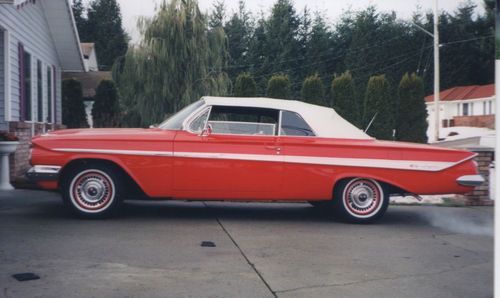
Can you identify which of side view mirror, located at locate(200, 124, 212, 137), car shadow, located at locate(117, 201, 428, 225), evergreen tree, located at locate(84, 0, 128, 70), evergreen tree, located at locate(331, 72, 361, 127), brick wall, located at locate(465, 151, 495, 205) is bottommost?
car shadow, located at locate(117, 201, 428, 225)

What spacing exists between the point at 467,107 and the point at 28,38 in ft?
152

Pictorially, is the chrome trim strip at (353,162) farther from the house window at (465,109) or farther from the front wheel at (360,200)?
the house window at (465,109)

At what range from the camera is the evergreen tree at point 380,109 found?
2333 cm

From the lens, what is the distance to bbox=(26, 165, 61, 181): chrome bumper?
7512 mm

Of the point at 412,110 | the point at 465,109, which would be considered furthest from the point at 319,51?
the point at 412,110

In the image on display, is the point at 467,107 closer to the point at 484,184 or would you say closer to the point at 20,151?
the point at 484,184

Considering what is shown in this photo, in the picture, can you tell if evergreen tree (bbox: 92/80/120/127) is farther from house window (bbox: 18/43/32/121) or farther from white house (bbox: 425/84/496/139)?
white house (bbox: 425/84/496/139)

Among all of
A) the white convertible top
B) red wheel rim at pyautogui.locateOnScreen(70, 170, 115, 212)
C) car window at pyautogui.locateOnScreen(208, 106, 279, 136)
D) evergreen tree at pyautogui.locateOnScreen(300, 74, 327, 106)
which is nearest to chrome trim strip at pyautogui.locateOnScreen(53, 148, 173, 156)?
red wheel rim at pyautogui.locateOnScreen(70, 170, 115, 212)

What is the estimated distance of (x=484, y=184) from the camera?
10.4 m

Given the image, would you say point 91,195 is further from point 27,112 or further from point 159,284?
point 27,112

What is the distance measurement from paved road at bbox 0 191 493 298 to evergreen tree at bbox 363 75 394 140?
1444cm

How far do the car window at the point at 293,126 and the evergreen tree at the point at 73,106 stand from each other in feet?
56.2

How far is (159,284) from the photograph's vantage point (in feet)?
15.9

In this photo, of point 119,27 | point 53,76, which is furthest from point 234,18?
point 53,76
